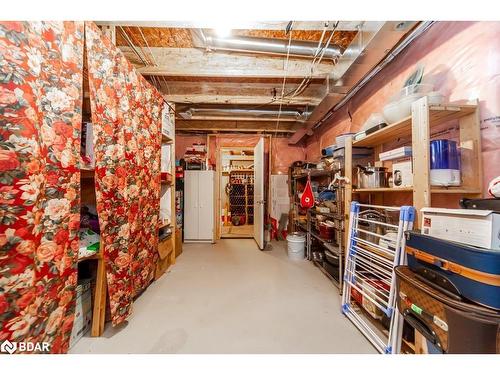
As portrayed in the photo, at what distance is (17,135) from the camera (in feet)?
2.73

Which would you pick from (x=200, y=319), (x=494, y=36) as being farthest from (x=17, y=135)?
(x=494, y=36)

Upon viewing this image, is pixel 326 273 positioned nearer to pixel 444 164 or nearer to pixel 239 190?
pixel 444 164

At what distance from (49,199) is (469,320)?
1951mm

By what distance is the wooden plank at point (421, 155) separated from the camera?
1.13m

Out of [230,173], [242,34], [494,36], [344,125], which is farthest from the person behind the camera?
[230,173]

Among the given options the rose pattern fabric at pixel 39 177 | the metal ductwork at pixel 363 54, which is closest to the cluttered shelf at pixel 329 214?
the metal ductwork at pixel 363 54

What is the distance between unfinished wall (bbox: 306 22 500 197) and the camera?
43.7 inches

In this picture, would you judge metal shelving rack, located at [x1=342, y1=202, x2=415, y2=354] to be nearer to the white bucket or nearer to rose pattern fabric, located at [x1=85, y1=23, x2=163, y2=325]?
the white bucket

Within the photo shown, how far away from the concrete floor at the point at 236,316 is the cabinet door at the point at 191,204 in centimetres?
136

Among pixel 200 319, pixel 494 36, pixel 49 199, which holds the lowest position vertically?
pixel 200 319

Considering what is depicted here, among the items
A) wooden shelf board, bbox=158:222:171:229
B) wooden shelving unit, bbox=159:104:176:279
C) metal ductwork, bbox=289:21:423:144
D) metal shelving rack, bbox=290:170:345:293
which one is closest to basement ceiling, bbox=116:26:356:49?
metal ductwork, bbox=289:21:423:144

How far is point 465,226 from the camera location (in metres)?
0.86

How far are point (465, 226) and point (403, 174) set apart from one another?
1.99ft
